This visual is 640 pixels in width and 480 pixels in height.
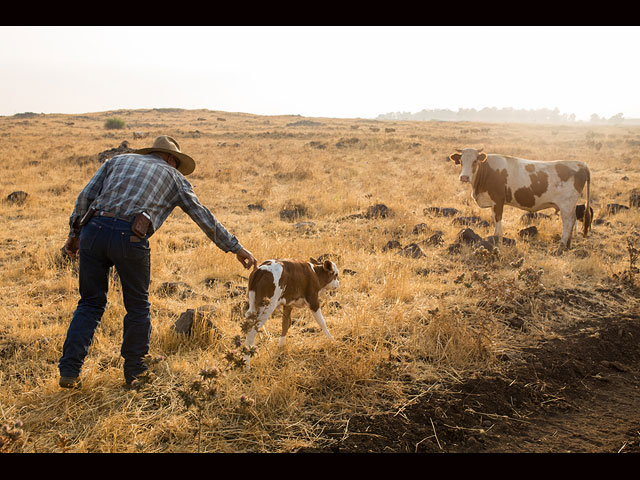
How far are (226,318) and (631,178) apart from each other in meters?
17.8

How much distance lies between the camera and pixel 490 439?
358 centimetres

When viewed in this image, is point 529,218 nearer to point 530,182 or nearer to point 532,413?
point 530,182

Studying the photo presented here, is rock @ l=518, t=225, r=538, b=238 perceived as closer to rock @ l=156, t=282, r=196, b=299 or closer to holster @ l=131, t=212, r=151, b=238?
rock @ l=156, t=282, r=196, b=299

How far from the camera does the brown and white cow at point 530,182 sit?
9305 millimetres

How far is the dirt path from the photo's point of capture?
3.50m

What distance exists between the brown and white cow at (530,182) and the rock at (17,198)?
1114cm

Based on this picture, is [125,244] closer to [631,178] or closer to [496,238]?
[496,238]

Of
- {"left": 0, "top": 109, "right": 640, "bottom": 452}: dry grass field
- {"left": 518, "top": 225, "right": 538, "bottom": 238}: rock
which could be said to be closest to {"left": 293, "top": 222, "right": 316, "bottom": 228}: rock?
{"left": 0, "top": 109, "right": 640, "bottom": 452}: dry grass field

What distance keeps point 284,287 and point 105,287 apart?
5.24 ft

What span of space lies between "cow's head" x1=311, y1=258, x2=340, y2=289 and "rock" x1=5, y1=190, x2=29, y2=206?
34.9 ft

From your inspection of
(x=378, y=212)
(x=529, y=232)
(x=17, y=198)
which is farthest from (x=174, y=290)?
(x=17, y=198)

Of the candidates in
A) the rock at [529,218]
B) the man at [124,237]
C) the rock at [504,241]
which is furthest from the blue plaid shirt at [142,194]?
the rock at [529,218]

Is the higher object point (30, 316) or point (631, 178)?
point (631, 178)
